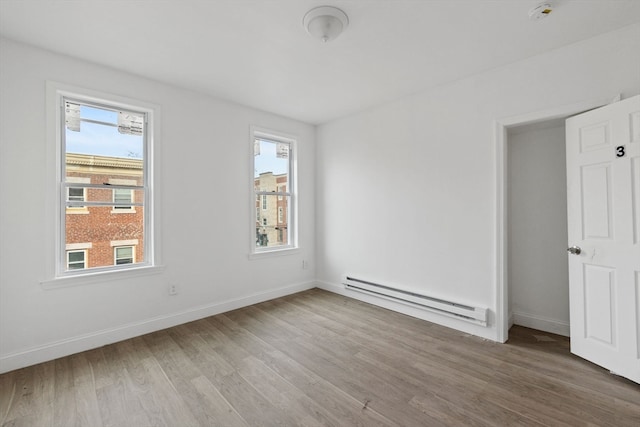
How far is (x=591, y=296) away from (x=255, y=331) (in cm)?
319

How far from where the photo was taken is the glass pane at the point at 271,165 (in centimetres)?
421

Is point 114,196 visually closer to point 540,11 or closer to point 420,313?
point 420,313

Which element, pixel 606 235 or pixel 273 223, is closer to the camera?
pixel 606 235

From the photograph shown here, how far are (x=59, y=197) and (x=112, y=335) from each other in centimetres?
146

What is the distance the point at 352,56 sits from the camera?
264 cm

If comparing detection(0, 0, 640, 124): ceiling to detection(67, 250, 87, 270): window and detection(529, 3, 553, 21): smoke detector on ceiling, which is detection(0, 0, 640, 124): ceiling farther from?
detection(67, 250, 87, 270): window

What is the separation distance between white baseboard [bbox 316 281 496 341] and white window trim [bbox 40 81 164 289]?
2590mm

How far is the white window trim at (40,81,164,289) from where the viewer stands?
99.4 inches

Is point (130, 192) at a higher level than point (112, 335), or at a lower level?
higher

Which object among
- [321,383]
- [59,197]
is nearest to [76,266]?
[59,197]

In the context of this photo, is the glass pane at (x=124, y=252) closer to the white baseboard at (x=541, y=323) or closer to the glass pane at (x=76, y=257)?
the glass pane at (x=76, y=257)

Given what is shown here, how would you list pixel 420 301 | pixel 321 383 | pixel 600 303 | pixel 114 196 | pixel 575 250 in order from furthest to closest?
1. pixel 420 301
2. pixel 114 196
3. pixel 575 250
4. pixel 600 303
5. pixel 321 383

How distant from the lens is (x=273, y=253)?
4.20 m

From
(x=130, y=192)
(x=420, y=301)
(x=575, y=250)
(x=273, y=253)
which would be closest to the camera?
Result: (x=575, y=250)
